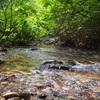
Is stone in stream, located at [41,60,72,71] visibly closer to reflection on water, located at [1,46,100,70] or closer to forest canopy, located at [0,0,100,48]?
reflection on water, located at [1,46,100,70]

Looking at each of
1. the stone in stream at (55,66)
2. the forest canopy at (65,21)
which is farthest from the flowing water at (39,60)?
the forest canopy at (65,21)

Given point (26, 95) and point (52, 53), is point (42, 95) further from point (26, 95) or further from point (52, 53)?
point (52, 53)

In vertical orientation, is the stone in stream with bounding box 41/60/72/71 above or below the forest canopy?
below

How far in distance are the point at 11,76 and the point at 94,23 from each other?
7187 mm

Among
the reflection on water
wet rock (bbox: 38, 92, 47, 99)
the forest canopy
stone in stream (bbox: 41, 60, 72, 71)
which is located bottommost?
the reflection on water

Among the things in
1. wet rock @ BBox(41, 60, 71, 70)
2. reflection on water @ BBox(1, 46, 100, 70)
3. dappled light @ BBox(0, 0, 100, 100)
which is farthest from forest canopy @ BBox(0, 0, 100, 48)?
wet rock @ BBox(41, 60, 71, 70)

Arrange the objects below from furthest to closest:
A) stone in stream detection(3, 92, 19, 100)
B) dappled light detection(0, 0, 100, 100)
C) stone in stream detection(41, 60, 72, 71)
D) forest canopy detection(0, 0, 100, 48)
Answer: forest canopy detection(0, 0, 100, 48)
stone in stream detection(41, 60, 72, 71)
dappled light detection(0, 0, 100, 100)
stone in stream detection(3, 92, 19, 100)

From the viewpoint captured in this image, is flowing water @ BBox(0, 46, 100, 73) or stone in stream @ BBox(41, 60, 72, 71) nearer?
stone in stream @ BBox(41, 60, 72, 71)

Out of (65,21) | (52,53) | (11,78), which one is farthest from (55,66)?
(65,21)

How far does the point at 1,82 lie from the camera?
13.8 ft

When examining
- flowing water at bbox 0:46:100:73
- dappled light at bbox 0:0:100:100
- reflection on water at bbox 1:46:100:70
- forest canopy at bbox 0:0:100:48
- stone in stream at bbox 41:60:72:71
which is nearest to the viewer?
dappled light at bbox 0:0:100:100

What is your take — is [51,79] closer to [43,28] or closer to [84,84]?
[84,84]

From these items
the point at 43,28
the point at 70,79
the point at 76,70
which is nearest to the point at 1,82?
the point at 70,79

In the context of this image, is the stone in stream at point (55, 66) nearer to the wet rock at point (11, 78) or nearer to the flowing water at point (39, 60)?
the flowing water at point (39, 60)
